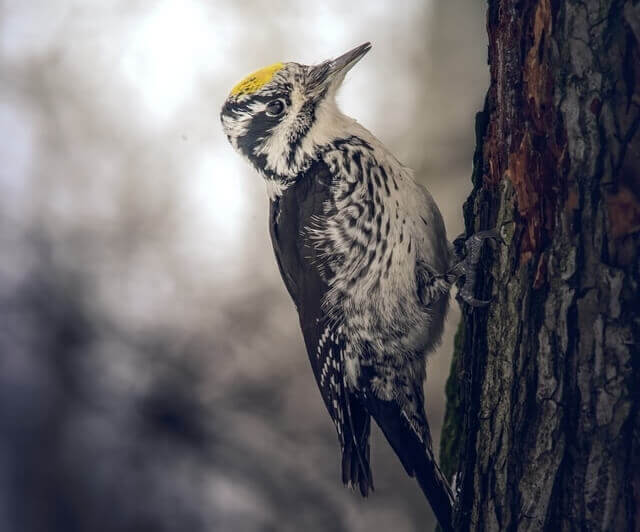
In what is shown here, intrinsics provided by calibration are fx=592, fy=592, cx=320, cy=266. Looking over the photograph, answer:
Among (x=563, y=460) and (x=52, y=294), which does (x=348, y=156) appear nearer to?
(x=563, y=460)

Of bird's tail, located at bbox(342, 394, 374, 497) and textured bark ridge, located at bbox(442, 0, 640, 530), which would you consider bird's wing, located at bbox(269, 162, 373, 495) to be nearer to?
bird's tail, located at bbox(342, 394, 374, 497)

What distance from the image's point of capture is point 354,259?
1.53 metres

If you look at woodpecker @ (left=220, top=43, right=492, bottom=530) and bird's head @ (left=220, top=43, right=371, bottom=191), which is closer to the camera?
woodpecker @ (left=220, top=43, right=492, bottom=530)

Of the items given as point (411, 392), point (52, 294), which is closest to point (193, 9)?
point (52, 294)

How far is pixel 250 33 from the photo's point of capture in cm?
213

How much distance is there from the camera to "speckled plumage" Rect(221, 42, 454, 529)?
1508 mm

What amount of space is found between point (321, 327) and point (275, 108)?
61 cm

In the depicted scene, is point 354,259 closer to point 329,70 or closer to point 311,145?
point 311,145

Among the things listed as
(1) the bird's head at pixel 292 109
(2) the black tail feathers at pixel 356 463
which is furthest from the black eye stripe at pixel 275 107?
(2) the black tail feathers at pixel 356 463

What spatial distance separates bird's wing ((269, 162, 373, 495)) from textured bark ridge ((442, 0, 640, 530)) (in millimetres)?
492

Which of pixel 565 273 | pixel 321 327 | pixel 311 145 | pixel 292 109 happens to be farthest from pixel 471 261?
pixel 292 109

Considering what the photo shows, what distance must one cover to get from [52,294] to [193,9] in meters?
1.18

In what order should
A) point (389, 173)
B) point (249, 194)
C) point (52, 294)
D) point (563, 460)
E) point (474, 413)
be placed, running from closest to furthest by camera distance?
1. point (563, 460)
2. point (474, 413)
3. point (389, 173)
4. point (249, 194)
5. point (52, 294)

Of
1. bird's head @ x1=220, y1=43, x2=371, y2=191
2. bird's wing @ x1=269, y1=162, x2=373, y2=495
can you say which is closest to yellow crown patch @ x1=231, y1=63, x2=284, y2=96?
bird's head @ x1=220, y1=43, x2=371, y2=191
